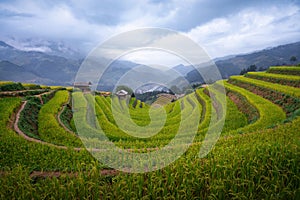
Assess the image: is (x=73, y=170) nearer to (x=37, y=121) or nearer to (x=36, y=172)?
(x=36, y=172)

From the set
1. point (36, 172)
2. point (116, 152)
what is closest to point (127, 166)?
point (116, 152)

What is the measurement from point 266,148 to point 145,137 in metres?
6.88

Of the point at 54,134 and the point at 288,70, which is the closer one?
the point at 54,134

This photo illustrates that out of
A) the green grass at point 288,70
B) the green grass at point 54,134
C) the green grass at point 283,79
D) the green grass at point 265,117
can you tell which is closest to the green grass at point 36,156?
the green grass at point 54,134

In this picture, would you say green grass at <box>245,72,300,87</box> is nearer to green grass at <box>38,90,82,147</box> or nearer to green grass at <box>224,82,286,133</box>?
green grass at <box>224,82,286,133</box>

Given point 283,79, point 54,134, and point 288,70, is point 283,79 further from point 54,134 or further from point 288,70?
point 54,134

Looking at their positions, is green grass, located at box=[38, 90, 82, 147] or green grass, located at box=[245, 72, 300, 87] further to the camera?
green grass, located at box=[245, 72, 300, 87]

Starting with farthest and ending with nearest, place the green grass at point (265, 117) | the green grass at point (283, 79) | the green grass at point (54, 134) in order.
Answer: the green grass at point (283, 79) < the green grass at point (265, 117) < the green grass at point (54, 134)

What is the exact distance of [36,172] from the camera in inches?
174

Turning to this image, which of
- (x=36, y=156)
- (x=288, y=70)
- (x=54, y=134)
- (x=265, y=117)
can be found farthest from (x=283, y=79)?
(x=36, y=156)

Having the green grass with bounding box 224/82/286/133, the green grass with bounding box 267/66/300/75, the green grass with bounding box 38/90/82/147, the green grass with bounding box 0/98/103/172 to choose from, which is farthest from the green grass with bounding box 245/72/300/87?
the green grass with bounding box 0/98/103/172

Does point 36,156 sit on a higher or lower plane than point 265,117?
higher

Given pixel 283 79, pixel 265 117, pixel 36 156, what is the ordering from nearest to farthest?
pixel 36 156, pixel 265 117, pixel 283 79

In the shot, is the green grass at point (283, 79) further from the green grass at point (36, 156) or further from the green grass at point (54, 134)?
the green grass at point (36, 156)
